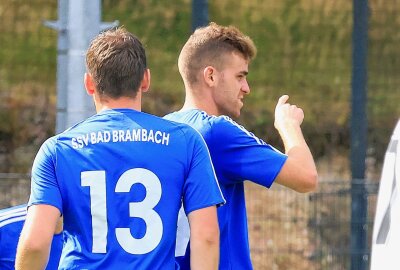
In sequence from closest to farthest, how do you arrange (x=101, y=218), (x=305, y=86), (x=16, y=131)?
(x=101, y=218), (x=305, y=86), (x=16, y=131)

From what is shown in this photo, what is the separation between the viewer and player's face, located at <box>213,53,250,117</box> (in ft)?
14.2

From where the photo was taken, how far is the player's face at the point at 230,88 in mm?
4332

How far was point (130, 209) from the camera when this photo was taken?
12.0 ft

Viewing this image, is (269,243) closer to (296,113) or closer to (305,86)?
(305,86)

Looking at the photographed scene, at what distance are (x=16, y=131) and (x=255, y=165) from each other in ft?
24.9

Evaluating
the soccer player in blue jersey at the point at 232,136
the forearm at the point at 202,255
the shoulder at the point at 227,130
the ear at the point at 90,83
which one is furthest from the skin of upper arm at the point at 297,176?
the ear at the point at 90,83

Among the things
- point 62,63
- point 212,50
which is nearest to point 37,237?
point 212,50

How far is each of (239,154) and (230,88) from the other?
330mm

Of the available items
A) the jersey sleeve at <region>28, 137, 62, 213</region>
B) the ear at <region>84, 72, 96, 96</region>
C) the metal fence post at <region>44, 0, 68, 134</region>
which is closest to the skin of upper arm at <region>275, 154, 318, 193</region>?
the ear at <region>84, 72, 96, 96</region>

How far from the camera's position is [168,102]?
1077cm

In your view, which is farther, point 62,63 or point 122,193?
point 62,63

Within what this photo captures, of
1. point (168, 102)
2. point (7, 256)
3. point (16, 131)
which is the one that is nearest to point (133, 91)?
point (7, 256)

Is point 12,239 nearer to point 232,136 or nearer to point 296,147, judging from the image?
point 232,136

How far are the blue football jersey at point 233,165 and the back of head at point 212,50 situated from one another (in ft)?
0.88
